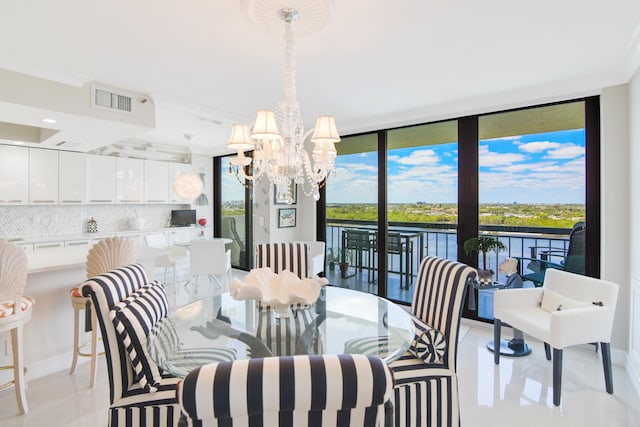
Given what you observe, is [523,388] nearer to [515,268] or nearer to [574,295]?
[574,295]

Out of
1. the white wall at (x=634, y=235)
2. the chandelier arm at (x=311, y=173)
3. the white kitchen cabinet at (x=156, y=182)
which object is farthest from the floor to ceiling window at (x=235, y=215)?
the white wall at (x=634, y=235)

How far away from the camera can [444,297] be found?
6.46ft

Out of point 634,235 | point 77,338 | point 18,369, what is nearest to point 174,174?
point 77,338

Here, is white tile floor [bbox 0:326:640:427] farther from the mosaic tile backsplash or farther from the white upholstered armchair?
the mosaic tile backsplash

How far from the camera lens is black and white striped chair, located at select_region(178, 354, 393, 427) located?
0.68 m

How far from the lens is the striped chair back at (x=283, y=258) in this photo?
9.98 ft

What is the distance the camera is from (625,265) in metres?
2.80

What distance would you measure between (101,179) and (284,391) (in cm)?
615

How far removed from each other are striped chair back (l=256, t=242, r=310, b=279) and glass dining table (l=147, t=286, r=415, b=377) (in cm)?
65

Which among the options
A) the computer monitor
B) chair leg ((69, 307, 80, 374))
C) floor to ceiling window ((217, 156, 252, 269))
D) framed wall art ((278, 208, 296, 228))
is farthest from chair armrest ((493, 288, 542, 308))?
the computer monitor

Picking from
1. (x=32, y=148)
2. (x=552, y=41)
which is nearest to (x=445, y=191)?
(x=552, y=41)

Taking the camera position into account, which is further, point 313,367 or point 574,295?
point 574,295

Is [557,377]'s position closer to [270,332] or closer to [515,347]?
[515,347]

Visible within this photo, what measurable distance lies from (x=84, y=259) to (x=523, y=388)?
3919mm
